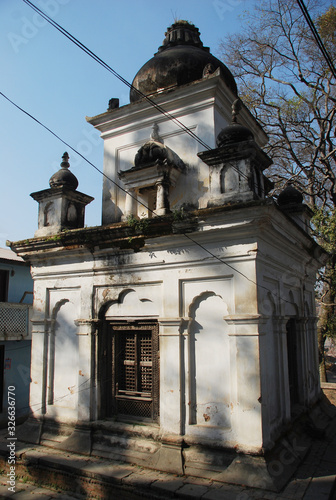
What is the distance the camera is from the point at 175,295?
6.44m

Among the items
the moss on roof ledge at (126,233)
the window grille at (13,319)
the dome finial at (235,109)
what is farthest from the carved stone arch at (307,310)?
the window grille at (13,319)

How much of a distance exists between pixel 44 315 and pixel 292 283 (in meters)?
5.27

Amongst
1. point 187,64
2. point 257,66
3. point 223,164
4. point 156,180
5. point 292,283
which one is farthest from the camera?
point 257,66

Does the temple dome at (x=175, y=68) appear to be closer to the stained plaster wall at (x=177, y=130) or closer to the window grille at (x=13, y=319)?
the stained plaster wall at (x=177, y=130)

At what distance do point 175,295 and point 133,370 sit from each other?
5.81 feet

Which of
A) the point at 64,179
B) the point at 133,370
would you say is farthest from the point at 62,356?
the point at 64,179

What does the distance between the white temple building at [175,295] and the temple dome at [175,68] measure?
0.13 feet

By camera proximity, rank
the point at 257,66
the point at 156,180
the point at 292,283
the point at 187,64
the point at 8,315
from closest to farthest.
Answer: the point at 156,180 < the point at 292,283 < the point at 187,64 < the point at 8,315 < the point at 257,66

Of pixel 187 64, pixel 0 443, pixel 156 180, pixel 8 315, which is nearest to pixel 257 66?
pixel 187 64

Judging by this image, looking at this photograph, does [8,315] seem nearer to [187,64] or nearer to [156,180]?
[156,180]

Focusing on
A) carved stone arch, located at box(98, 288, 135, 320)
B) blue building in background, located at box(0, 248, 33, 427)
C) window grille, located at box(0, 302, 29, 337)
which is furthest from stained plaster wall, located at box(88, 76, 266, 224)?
window grille, located at box(0, 302, 29, 337)

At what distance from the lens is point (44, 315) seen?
8055 millimetres

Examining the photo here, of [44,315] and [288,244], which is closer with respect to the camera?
[288,244]

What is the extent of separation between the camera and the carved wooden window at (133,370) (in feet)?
22.2
